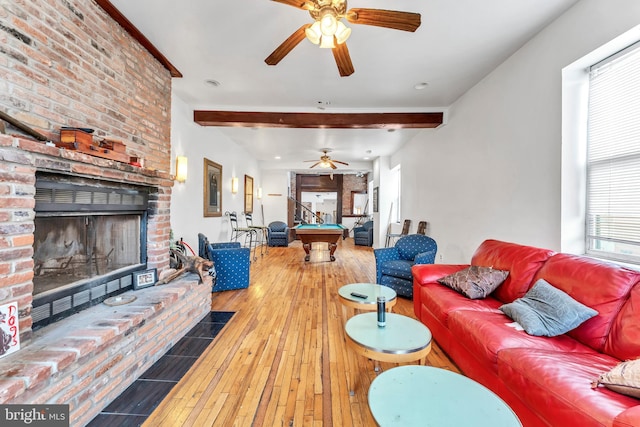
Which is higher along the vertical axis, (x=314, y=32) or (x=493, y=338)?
(x=314, y=32)

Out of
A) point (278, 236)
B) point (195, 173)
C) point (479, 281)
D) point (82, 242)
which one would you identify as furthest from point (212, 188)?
point (479, 281)

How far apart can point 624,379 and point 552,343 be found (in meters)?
0.52

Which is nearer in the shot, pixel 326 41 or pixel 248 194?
pixel 326 41

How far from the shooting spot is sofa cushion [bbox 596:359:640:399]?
1.09 m

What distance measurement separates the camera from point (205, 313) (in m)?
3.07

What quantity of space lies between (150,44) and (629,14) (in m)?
3.90

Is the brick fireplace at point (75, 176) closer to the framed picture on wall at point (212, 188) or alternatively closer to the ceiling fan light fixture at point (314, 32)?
the ceiling fan light fixture at point (314, 32)

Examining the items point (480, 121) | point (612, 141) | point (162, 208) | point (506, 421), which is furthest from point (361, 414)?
point (480, 121)

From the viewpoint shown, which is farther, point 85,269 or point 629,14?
point 85,269

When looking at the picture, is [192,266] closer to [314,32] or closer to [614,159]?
[314,32]

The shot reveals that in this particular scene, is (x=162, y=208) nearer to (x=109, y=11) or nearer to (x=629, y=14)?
(x=109, y=11)

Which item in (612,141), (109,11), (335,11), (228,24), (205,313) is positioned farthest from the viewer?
(205,313)

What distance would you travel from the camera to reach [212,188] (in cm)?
513

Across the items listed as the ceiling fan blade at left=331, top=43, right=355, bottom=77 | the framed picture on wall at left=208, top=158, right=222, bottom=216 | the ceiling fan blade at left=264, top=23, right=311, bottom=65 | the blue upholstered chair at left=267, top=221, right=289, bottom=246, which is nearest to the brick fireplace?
the ceiling fan blade at left=264, top=23, right=311, bottom=65
